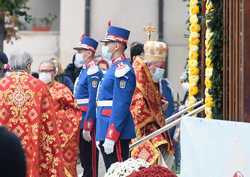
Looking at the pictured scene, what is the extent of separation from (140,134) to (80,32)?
11472mm

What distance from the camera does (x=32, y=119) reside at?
7363mm

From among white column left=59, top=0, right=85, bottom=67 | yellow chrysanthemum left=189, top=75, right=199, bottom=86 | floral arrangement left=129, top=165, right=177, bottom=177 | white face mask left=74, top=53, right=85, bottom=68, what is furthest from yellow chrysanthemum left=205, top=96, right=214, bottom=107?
white column left=59, top=0, right=85, bottom=67

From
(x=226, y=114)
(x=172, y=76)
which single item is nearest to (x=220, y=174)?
(x=226, y=114)

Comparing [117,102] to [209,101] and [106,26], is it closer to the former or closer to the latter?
[209,101]

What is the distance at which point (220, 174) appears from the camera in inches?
264

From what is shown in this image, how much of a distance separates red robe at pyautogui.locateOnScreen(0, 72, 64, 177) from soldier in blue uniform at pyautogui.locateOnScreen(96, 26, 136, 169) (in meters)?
1.51

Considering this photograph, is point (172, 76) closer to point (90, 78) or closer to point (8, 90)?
point (90, 78)

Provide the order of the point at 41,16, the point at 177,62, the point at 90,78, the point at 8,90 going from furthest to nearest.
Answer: the point at 41,16 < the point at 177,62 < the point at 90,78 < the point at 8,90

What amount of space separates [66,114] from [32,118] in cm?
289

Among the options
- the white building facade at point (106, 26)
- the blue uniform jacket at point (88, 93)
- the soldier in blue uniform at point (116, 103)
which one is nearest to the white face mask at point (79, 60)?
the blue uniform jacket at point (88, 93)

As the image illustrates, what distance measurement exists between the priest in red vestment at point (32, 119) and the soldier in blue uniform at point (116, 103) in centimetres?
150

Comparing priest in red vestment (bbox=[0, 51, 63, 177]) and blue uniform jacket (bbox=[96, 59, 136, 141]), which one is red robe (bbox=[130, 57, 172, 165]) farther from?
priest in red vestment (bbox=[0, 51, 63, 177])

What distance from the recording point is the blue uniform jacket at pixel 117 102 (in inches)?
352

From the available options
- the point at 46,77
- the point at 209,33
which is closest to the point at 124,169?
the point at 209,33
